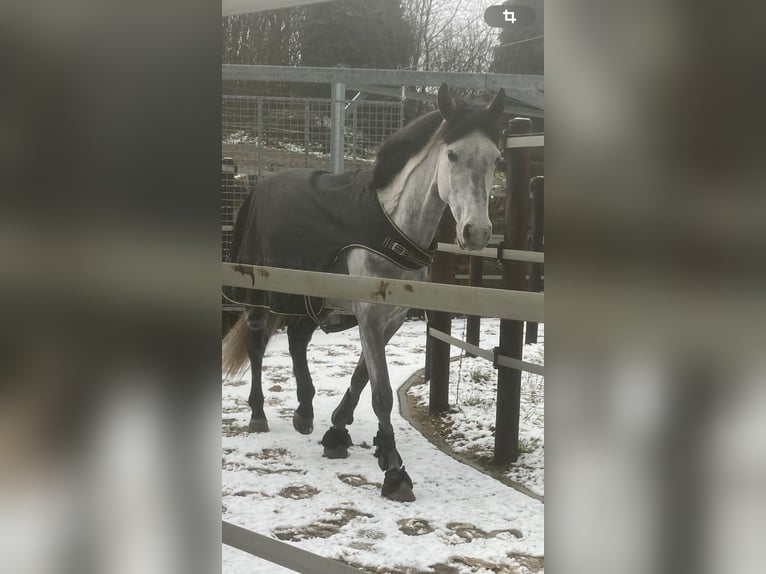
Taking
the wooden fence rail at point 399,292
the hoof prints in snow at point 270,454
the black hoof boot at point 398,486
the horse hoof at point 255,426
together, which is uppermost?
the wooden fence rail at point 399,292

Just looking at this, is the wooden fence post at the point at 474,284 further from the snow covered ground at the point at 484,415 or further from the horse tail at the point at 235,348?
the horse tail at the point at 235,348

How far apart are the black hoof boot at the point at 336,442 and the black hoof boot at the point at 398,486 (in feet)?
0.33

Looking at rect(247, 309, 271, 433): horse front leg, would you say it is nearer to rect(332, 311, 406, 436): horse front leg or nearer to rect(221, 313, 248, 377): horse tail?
rect(221, 313, 248, 377): horse tail

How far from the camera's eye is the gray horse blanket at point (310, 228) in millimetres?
1417

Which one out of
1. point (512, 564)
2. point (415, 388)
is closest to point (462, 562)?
point (512, 564)

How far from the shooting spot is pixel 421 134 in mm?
1329

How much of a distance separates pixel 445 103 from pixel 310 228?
0.39m

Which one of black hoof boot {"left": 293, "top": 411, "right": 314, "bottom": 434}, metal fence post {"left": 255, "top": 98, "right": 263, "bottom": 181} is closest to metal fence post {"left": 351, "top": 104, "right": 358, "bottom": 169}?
metal fence post {"left": 255, "top": 98, "right": 263, "bottom": 181}

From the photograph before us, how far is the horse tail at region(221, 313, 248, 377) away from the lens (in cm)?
158

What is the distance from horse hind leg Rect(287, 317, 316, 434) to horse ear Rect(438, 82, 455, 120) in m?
0.51

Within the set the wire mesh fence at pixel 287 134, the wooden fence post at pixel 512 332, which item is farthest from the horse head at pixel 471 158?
the wooden fence post at pixel 512 332
